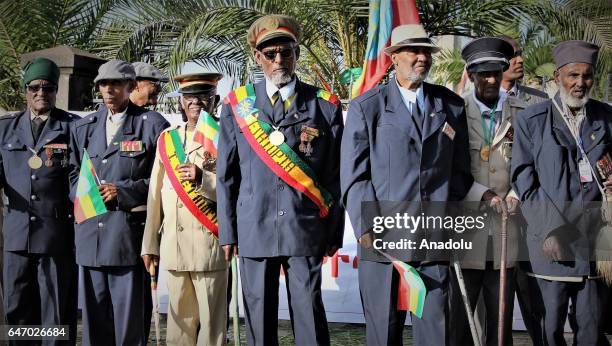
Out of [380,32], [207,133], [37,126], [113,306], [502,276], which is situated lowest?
[113,306]

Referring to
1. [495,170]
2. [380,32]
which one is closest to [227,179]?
[495,170]

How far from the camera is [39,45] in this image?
49.6 feet

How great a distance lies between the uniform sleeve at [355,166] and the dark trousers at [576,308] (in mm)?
1256

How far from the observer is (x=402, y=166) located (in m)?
5.61

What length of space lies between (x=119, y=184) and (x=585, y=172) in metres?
3.00

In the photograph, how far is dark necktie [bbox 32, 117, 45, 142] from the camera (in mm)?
7344

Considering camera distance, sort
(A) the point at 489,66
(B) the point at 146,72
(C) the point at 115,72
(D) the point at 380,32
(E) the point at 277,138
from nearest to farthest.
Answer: (E) the point at 277,138
(A) the point at 489,66
(C) the point at 115,72
(B) the point at 146,72
(D) the point at 380,32

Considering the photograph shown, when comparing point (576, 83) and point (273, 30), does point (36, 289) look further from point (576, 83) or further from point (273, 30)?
point (576, 83)

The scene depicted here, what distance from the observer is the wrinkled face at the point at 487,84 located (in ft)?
20.8

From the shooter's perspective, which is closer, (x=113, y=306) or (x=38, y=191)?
(x=113, y=306)

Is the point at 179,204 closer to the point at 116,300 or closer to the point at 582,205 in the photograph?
the point at 116,300

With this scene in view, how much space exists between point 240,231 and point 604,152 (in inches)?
85.4

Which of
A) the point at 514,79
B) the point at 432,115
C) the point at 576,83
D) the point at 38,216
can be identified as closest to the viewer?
the point at 432,115

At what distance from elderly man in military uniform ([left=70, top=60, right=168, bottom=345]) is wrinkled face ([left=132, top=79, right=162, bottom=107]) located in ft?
4.74
